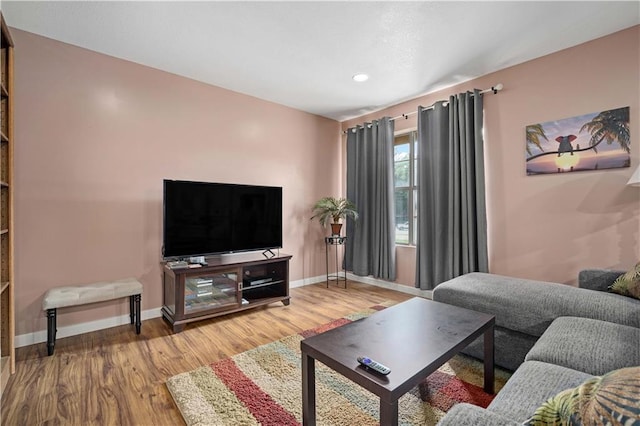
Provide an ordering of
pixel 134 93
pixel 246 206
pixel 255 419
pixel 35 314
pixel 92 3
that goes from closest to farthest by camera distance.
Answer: pixel 255 419 < pixel 92 3 < pixel 35 314 < pixel 134 93 < pixel 246 206

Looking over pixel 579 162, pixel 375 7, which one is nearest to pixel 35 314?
pixel 375 7

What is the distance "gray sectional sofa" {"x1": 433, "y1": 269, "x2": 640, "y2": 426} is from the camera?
3.21 ft

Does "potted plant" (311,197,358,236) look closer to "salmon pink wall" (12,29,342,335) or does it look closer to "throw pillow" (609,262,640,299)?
"salmon pink wall" (12,29,342,335)

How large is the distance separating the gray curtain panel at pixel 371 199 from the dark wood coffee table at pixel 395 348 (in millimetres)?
2156

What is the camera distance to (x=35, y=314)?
7.81ft

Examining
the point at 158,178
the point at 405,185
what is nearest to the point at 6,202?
the point at 158,178

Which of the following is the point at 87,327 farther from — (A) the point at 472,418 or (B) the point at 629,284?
(B) the point at 629,284

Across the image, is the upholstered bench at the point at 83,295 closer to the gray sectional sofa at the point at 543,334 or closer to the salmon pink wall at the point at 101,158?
the salmon pink wall at the point at 101,158

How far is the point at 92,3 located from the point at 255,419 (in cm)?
286

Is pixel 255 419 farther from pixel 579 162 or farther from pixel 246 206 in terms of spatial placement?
pixel 579 162

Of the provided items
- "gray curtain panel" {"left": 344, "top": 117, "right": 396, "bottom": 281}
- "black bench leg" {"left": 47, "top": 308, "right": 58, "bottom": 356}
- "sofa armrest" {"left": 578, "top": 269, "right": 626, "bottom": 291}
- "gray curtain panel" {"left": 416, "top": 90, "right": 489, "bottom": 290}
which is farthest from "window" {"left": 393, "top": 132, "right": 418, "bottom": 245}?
"black bench leg" {"left": 47, "top": 308, "right": 58, "bottom": 356}

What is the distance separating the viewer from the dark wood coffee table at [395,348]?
1111 mm

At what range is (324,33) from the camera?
2.36 metres

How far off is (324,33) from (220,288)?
2532mm
